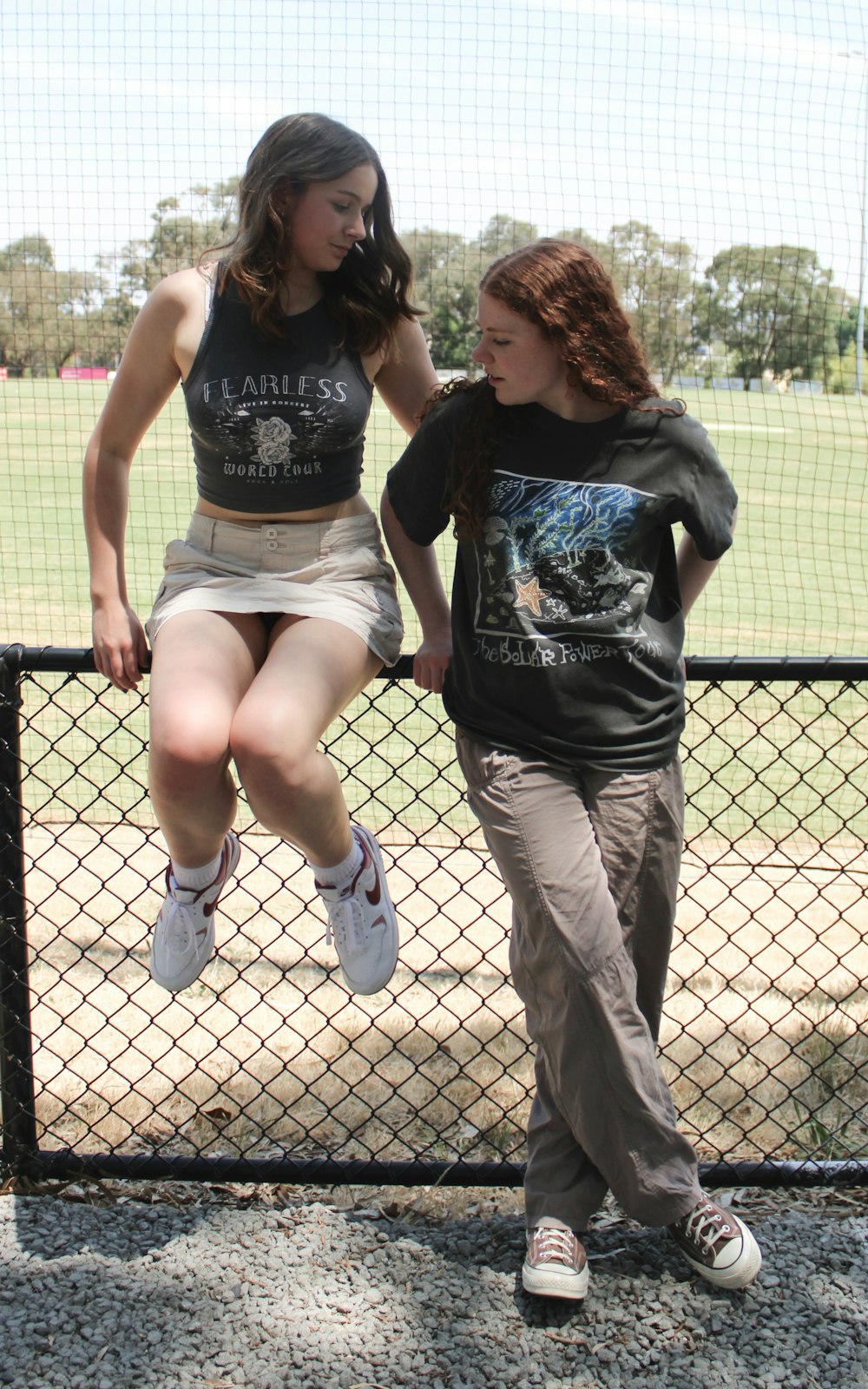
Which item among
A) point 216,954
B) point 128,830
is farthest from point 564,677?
point 128,830

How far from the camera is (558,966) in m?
1.77

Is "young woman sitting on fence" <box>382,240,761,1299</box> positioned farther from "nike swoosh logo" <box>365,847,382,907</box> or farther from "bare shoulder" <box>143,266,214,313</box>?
"bare shoulder" <box>143,266,214,313</box>

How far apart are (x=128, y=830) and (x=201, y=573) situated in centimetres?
261

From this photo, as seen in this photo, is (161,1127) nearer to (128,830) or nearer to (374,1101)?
(374,1101)

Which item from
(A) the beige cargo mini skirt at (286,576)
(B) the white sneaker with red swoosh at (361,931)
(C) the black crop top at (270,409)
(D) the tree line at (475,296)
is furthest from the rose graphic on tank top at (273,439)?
(D) the tree line at (475,296)

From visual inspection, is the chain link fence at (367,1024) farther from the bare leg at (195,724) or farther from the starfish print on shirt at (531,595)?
the starfish print on shirt at (531,595)

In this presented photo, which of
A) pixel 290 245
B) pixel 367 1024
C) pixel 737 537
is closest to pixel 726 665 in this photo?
pixel 290 245

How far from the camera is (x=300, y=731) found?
1.78m

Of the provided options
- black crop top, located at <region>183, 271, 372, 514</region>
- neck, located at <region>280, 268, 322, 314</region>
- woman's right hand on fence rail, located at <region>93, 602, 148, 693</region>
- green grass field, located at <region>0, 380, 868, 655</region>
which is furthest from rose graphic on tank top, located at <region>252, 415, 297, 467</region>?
green grass field, located at <region>0, 380, 868, 655</region>

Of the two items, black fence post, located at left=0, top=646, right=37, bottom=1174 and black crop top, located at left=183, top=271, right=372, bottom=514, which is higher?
black crop top, located at left=183, top=271, right=372, bottom=514

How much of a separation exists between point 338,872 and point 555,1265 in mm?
684

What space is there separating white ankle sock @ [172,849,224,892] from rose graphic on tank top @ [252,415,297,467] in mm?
680

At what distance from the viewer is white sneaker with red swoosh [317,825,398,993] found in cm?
195

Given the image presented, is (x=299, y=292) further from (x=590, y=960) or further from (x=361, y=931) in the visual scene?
(x=590, y=960)
